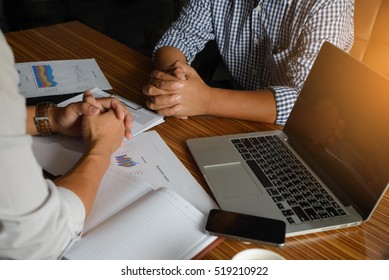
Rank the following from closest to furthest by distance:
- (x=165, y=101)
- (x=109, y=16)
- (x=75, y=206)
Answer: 1. (x=75, y=206)
2. (x=165, y=101)
3. (x=109, y=16)

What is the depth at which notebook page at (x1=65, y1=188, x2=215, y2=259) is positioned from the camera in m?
0.67

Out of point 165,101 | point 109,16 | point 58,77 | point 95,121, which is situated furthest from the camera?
point 109,16

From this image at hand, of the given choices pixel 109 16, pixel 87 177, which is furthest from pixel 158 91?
pixel 109 16

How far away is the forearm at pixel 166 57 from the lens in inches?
50.6

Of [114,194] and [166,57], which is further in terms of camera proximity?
[166,57]

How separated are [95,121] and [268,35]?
0.76 meters

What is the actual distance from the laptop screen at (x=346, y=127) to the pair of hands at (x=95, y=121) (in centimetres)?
42

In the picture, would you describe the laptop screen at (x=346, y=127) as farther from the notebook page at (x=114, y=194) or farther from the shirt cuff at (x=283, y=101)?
the notebook page at (x=114, y=194)

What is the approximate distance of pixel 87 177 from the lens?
752 mm

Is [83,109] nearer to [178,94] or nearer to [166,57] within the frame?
[178,94]
